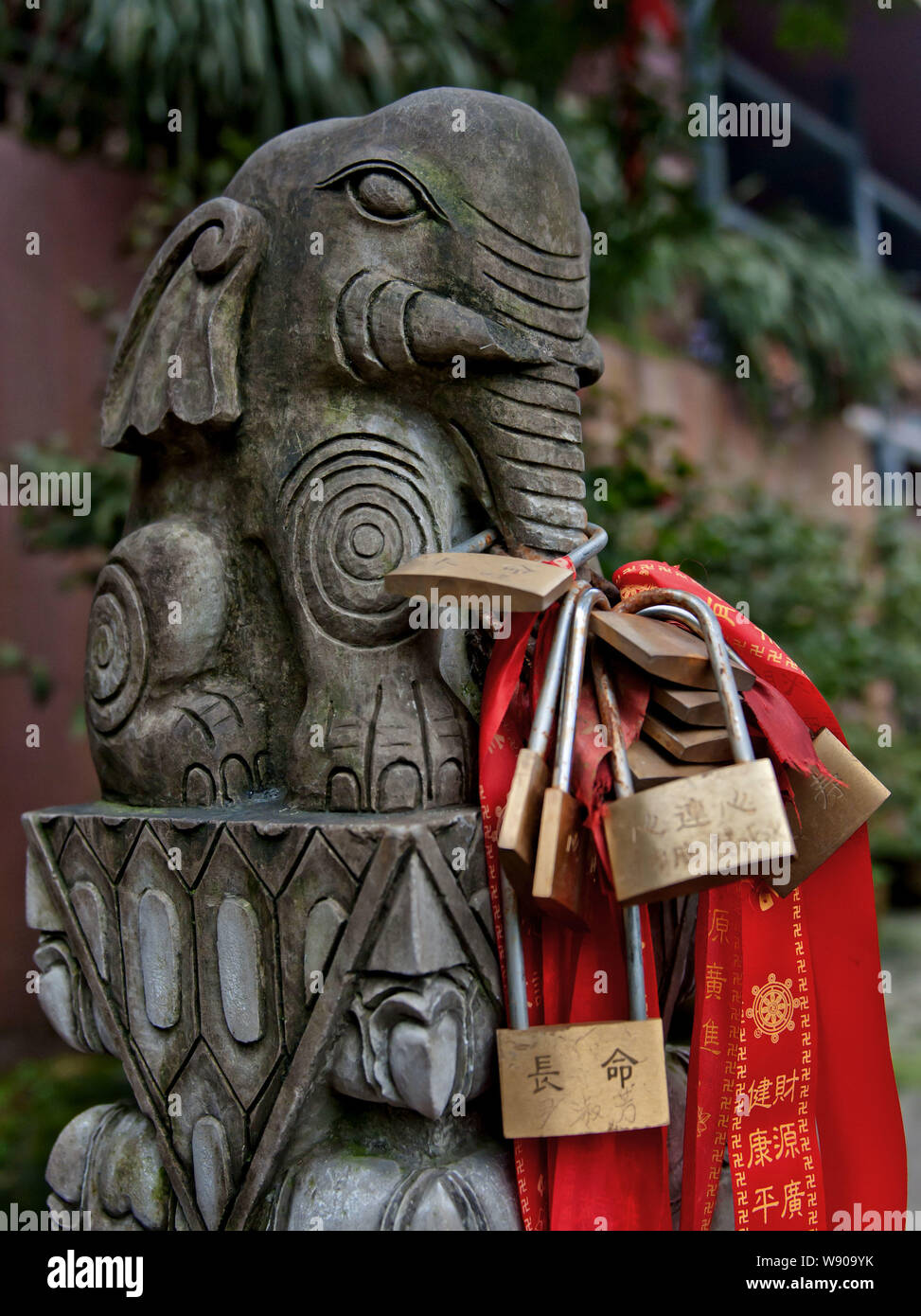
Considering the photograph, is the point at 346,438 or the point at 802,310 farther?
the point at 802,310

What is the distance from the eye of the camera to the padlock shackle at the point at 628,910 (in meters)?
1.17

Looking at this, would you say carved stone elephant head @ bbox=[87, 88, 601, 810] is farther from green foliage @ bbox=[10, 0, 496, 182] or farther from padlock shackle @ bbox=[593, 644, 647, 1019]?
green foliage @ bbox=[10, 0, 496, 182]

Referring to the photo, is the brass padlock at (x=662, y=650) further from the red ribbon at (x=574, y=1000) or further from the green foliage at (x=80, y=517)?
the green foliage at (x=80, y=517)

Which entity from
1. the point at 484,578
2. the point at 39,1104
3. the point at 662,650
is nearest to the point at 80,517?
the point at 39,1104

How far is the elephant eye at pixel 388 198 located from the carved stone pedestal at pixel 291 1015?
727mm

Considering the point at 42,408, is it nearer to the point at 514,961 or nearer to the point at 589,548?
the point at 589,548

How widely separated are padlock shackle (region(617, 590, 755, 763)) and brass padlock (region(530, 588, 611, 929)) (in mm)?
120

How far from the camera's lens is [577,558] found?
4.51 ft

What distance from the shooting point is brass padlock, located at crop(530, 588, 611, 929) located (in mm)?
1066

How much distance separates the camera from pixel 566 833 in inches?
43.0

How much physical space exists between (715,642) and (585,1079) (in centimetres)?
48

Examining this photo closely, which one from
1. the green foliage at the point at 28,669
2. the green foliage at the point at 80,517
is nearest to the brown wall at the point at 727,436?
the green foliage at the point at 80,517

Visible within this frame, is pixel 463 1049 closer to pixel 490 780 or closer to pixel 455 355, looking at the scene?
pixel 490 780
